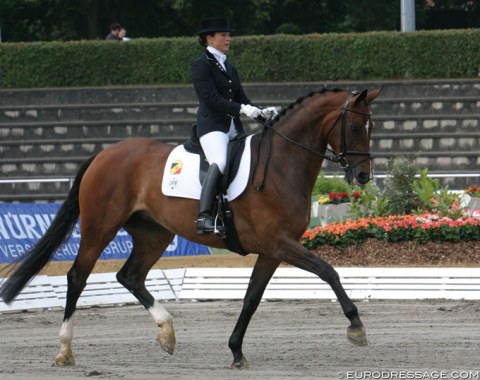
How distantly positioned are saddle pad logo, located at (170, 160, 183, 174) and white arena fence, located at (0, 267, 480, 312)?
4139 mm

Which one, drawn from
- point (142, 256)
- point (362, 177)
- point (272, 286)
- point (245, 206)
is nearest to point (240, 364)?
point (245, 206)

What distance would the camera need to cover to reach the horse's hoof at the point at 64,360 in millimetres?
10377

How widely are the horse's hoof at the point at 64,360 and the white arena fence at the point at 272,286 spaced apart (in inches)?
155

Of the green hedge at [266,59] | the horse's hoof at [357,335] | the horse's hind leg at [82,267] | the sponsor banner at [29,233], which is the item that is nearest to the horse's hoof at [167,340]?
the horse's hind leg at [82,267]

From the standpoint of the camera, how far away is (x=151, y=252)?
452 inches

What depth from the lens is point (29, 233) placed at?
58.0ft

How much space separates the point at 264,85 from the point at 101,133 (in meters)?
3.63

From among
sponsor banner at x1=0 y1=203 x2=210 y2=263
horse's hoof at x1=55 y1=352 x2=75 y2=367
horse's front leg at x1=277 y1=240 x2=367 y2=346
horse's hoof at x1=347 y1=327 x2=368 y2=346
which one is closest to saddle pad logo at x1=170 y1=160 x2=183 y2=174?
horse's front leg at x1=277 y1=240 x2=367 y2=346

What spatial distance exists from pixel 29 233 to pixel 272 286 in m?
4.42

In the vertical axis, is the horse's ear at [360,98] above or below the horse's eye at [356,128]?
above

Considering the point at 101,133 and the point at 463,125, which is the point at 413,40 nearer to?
the point at 463,125

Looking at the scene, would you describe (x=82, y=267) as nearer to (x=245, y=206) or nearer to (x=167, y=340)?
(x=167, y=340)

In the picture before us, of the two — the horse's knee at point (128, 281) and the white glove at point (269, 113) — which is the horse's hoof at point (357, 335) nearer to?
the white glove at point (269, 113)

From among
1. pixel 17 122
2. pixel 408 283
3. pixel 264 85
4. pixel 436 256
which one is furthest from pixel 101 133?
pixel 408 283
